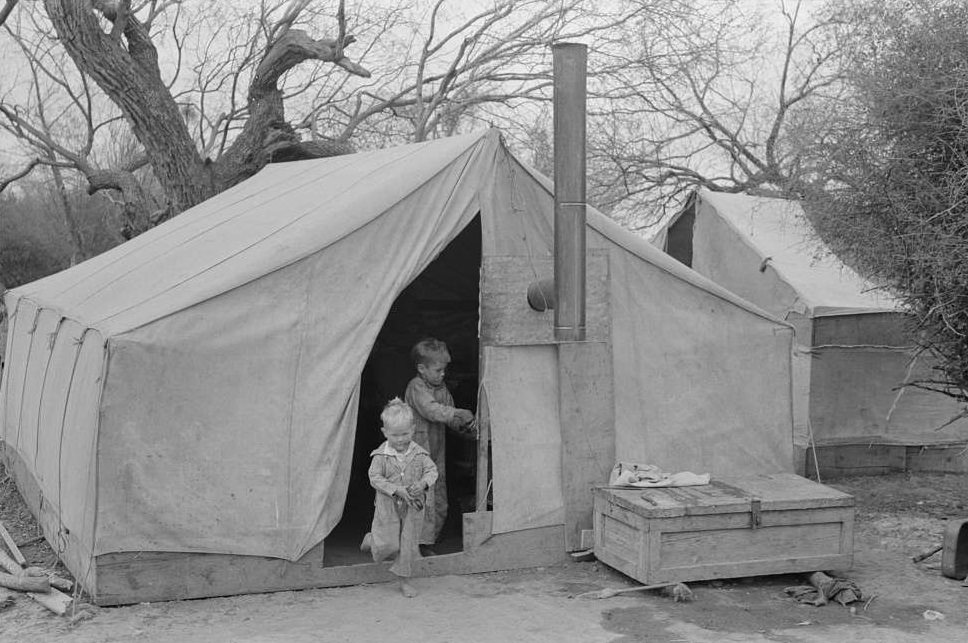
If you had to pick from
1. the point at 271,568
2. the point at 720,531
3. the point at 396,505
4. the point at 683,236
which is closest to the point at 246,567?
the point at 271,568

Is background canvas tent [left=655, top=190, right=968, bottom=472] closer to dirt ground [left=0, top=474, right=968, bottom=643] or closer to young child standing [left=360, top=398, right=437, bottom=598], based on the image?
dirt ground [left=0, top=474, right=968, bottom=643]

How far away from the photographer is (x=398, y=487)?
Result: 19.8 ft

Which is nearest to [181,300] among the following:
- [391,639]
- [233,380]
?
[233,380]

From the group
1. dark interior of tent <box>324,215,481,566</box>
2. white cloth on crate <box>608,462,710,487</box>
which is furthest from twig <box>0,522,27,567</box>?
white cloth on crate <box>608,462,710,487</box>

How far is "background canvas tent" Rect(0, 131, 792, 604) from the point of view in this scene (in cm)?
589

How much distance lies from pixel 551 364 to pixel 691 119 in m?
13.7

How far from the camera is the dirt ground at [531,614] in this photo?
18.3ft

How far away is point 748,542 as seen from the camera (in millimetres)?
6480

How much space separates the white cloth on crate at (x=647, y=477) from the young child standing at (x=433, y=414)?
98 centimetres

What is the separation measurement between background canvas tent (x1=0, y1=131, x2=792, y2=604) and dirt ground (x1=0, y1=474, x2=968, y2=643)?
Result: 7.7 inches

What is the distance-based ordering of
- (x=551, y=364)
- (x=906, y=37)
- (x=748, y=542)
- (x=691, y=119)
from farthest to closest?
(x=691, y=119) < (x=906, y=37) < (x=551, y=364) < (x=748, y=542)

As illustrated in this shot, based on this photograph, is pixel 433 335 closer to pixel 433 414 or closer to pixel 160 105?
pixel 433 414

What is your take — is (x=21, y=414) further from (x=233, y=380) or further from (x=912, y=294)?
(x=912, y=294)

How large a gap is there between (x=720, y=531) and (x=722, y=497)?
222 mm
